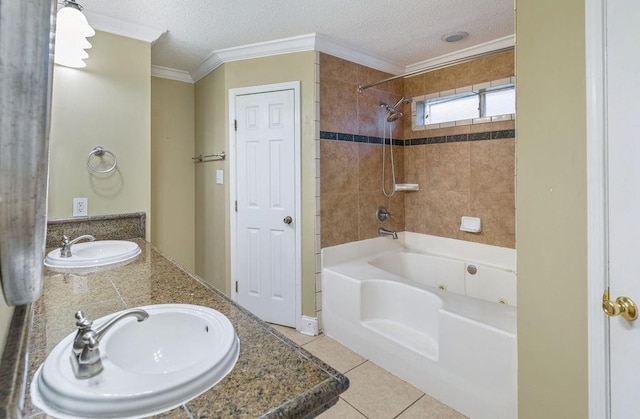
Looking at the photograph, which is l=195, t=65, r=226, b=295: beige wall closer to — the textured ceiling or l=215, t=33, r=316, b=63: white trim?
l=215, t=33, r=316, b=63: white trim

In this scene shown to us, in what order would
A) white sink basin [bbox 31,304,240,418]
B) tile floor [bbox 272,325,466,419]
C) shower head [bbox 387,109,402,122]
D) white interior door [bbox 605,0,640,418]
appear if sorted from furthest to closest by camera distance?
shower head [bbox 387,109,402,122] → tile floor [bbox 272,325,466,419] → white interior door [bbox 605,0,640,418] → white sink basin [bbox 31,304,240,418]

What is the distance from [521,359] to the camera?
4.48 feet

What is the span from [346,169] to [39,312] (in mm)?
2212

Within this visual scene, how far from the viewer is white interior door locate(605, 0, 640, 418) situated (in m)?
0.94

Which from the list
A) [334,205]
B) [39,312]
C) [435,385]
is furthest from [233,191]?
[435,385]

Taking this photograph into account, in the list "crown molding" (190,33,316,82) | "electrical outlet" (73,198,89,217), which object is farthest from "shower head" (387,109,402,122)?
"electrical outlet" (73,198,89,217)

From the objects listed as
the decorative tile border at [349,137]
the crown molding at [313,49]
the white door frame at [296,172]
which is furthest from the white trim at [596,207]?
the white door frame at [296,172]

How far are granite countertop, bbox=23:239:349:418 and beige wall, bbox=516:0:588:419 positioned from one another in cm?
100

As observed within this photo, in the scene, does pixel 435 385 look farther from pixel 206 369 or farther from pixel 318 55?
pixel 318 55

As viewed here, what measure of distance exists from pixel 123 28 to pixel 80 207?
126 cm

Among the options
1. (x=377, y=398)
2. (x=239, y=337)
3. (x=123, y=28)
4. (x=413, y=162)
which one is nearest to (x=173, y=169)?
(x=123, y=28)

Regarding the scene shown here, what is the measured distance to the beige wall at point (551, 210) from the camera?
1.14 m

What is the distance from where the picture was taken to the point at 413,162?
3246 mm

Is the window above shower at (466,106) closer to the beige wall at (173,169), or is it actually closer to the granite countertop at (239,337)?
the beige wall at (173,169)
